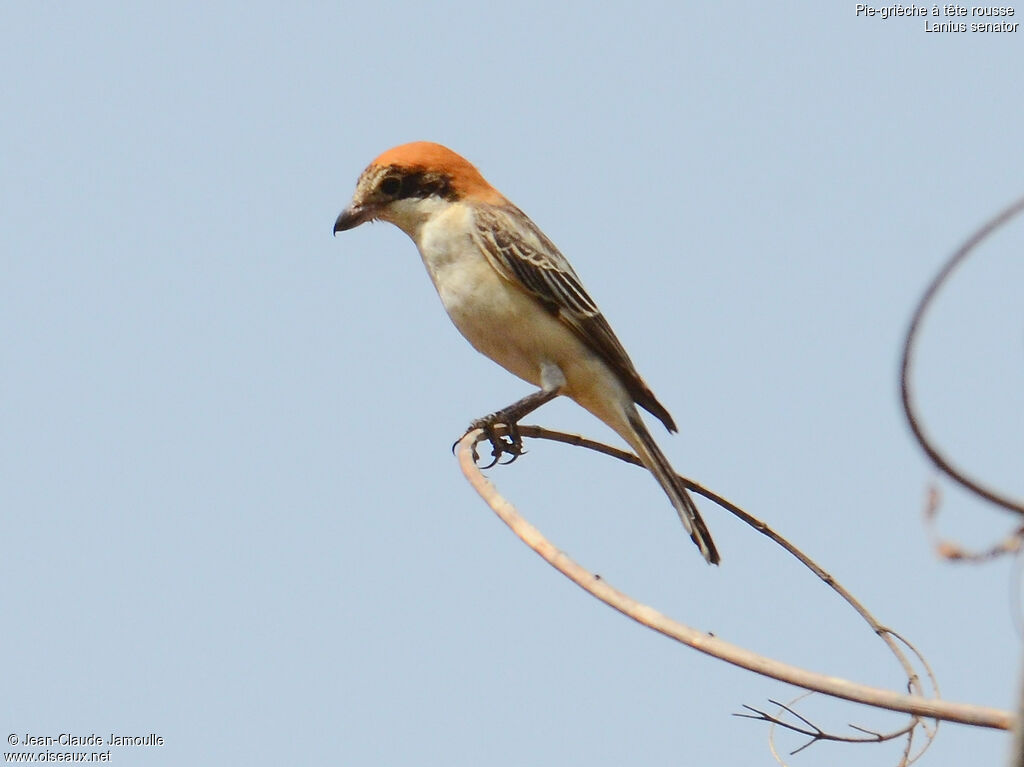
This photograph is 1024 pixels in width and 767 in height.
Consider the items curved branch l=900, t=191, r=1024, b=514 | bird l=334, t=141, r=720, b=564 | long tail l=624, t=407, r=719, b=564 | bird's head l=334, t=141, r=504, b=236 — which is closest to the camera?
curved branch l=900, t=191, r=1024, b=514

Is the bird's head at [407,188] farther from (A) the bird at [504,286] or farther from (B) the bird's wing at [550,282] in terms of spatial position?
(B) the bird's wing at [550,282]

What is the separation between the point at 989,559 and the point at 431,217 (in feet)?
16.9

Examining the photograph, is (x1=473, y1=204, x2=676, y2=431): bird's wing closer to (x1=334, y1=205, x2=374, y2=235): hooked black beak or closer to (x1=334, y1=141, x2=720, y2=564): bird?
(x1=334, y1=141, x2=720, y2=564): bird

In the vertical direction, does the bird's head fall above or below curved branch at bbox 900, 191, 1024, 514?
above

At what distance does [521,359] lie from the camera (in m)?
6.75

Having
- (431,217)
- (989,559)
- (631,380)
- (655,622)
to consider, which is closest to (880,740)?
(655,622)

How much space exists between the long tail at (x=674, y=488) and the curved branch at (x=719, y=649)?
5.62 ft

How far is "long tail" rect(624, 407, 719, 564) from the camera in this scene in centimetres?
583

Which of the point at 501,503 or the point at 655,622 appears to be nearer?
the point at 655,622

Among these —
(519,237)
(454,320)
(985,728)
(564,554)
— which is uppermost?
(519,237)

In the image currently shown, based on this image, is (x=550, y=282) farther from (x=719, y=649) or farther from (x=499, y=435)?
(x=719, y=649)

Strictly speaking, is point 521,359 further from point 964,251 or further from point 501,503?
point 964,251

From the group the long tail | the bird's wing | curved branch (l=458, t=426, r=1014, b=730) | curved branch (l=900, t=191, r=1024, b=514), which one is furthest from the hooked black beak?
curved branch (l=900, t=191, r=1024, b=514)

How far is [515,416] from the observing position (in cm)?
628
